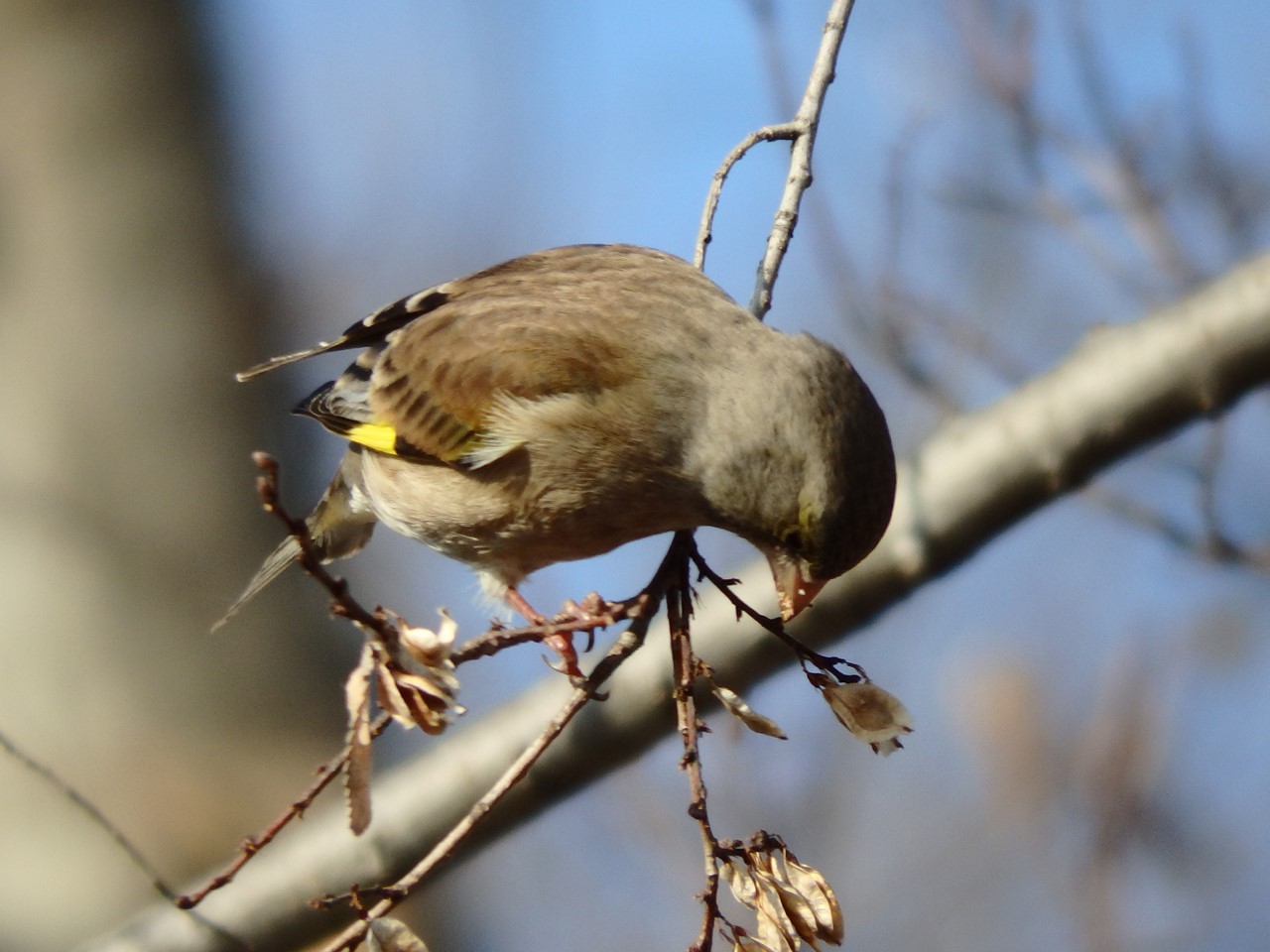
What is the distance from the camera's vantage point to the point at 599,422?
3188 mm

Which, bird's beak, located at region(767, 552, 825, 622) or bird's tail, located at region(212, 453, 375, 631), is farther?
bird's tail, located at region(212, 453, 375, 631)

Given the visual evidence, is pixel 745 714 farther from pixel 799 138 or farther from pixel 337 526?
pixel 337 526

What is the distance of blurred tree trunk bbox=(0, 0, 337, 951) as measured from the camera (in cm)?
531

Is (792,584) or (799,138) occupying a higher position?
(799,138)

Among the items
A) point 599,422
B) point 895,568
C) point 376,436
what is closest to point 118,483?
point 376,436

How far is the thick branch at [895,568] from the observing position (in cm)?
383

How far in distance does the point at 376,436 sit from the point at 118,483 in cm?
252

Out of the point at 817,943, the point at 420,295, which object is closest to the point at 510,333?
the point at 420,295

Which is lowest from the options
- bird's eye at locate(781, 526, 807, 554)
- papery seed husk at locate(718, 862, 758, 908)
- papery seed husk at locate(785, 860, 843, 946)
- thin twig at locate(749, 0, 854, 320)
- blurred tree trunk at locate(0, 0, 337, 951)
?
blurred tree trunk at locate(0, 0, 337, 951)

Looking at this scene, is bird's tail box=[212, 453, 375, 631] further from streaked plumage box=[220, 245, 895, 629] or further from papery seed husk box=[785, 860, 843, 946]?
papery seed husk box=[785, 860, 843, 946]

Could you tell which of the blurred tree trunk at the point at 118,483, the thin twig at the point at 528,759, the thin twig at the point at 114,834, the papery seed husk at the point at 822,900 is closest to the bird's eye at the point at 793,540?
the thin twig at the point at 528,759

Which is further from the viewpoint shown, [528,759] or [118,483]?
[118,483]

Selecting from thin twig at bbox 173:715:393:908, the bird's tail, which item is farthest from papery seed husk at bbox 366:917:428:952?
the bird's tail

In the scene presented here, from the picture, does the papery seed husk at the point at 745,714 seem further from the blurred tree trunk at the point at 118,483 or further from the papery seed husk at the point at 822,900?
the blurred tree trunk at the point at 118,483
